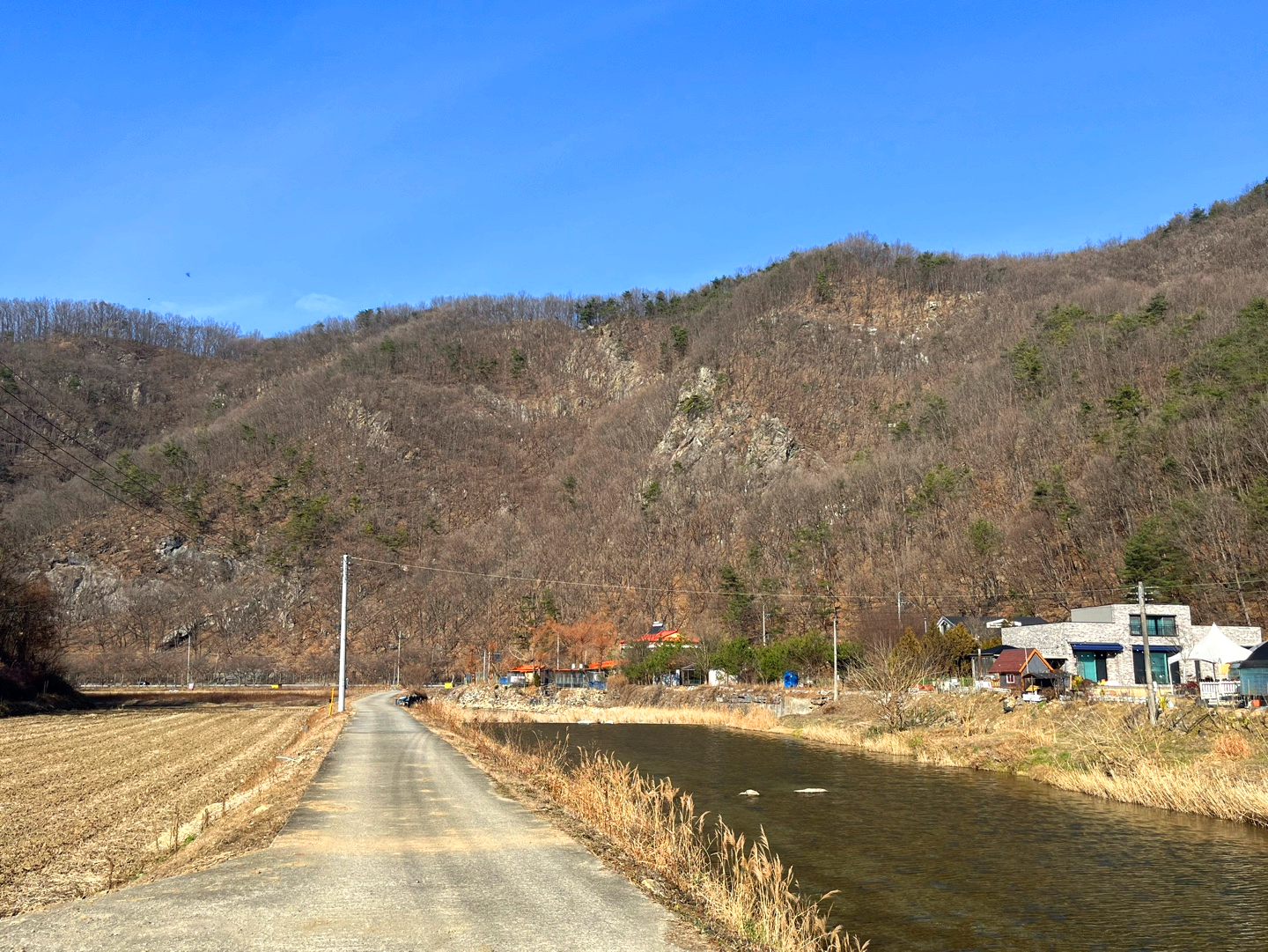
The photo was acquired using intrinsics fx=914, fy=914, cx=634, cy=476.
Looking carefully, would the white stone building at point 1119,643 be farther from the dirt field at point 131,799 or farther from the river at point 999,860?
the dirt field at point 131,799

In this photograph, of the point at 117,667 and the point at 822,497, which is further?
the point at 822,497

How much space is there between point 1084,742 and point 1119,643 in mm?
36989

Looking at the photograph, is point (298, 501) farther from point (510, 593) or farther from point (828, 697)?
point (828, 697)

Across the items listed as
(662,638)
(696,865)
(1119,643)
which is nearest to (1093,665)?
(1119,643)

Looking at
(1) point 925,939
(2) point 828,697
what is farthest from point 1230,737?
(2) point 828,697

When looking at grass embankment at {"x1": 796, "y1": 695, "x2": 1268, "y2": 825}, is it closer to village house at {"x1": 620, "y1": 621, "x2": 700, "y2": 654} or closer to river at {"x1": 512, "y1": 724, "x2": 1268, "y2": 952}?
river at {"x1": 512, "y1": 724, "x2": 1268, "y2": 952}

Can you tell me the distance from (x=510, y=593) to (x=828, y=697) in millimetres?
68266

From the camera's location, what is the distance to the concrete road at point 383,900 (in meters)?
8.41

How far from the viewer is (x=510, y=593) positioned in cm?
12131

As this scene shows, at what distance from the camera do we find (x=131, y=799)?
18.9m

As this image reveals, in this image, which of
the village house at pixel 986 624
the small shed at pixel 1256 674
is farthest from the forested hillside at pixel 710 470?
the small shed at pixel 1256 674

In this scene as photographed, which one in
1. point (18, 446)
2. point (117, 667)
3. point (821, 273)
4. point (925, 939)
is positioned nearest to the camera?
point (925, 939)

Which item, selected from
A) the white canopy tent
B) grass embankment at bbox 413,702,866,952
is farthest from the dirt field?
the white canopy tent

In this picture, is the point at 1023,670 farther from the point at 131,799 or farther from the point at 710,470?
the point at 710,470
